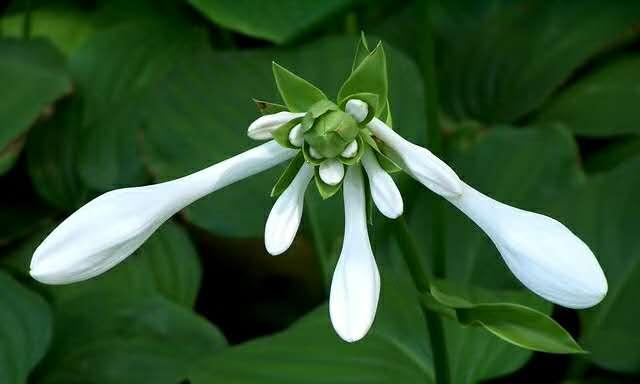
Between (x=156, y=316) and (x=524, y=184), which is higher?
(x=524, y=184)

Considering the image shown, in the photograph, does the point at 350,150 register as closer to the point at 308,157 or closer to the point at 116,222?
the point at 308,157

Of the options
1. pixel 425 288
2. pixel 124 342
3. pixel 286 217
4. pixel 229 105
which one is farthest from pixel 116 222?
pixel 229 105

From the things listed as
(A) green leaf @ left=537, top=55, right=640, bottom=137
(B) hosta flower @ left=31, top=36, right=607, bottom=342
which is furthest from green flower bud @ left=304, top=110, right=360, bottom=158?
(A) green leaf @ left=537, top=55, right=640, bottom=137

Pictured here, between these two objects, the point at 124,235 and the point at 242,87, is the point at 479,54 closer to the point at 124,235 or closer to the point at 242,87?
the point at 242,87

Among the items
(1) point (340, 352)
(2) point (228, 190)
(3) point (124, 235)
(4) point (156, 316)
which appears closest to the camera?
(3) point (124, 235)

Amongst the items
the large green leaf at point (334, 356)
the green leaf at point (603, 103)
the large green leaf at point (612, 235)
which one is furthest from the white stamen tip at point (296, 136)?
the green leaf at point (603, 103)

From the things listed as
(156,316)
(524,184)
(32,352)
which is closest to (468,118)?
(524,184)
